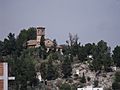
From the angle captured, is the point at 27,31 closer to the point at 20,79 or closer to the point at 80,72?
the point at 80,72

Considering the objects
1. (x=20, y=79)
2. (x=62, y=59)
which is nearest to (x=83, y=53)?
(x=62, y=59)

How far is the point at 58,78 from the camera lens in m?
92.6

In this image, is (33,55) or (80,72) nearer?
(80,72)

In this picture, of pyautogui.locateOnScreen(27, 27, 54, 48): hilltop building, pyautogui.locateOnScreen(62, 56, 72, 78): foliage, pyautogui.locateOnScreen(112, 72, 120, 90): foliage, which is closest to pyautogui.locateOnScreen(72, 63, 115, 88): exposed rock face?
pyautogui.locateOnScreen(62, 56, 72, 78): foliage

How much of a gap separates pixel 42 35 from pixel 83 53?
47.0 feet

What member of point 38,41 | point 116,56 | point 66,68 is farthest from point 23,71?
point 38,41

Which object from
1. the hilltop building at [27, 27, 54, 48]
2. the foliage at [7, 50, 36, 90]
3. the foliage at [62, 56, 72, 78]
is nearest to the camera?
the foliage at [7, 50, 36, 90]

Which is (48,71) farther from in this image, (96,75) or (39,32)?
(39,32)

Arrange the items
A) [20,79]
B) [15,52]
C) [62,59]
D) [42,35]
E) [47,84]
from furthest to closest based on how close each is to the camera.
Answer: [42,35]
[15,52]
[62,59]
[47,84]
[20,79]

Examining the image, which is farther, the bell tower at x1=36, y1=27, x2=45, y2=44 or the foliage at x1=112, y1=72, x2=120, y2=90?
the bell tower at x1=36, y1=27, x2=45, y2=44

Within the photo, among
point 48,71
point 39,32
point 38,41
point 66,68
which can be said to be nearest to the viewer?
point 48,71

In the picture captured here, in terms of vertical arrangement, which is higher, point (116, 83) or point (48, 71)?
point (48, 71)

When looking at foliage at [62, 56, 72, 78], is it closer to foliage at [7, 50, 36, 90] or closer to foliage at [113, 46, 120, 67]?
foliage at [7, 50, 36, 90]

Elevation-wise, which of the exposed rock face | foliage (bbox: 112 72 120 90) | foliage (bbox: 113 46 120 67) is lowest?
foliage (bbox: 112 72 120 90)
